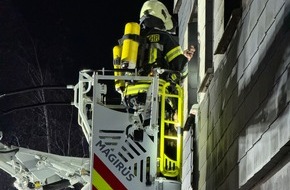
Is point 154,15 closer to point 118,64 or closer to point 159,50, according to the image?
point 159,50

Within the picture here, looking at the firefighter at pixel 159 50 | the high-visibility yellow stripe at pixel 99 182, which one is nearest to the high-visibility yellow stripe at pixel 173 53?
the firefighter at pixel 159 50

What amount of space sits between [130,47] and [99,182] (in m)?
1.50

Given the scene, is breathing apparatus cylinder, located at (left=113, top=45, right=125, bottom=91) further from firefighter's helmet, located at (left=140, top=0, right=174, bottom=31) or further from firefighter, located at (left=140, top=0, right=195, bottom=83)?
firefighter's helmet, located at (left=140, top=0, right=174, bottom=31)

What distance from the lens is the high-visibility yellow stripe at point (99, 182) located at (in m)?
6.46

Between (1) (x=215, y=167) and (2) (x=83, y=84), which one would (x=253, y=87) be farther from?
(2) (x=83, y=84)

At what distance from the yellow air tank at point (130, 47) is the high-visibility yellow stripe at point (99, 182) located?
4.23 feet

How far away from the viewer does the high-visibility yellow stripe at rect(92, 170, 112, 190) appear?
6461 mm

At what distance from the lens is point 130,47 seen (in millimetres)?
7164

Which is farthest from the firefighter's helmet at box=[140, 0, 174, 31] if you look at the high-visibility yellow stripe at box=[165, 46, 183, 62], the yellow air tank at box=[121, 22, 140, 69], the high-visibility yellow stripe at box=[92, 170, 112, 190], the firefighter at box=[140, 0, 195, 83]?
the high-visibility yellow stripe at box=[92, 170, 112, 190]

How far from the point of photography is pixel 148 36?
770 centimetres

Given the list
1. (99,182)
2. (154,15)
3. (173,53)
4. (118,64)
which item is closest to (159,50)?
(173,53)

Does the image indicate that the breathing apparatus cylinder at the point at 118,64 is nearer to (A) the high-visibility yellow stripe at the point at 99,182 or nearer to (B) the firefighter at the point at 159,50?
(B) the firefighter at the point at 159,50

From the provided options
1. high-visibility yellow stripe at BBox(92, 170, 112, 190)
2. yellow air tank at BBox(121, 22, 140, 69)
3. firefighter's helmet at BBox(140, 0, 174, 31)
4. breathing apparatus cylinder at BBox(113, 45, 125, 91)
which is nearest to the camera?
high-visibility yellow stripe at BBox(92, 170, 112, 190)

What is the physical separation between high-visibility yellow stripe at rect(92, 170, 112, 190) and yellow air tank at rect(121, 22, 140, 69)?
1.29m
